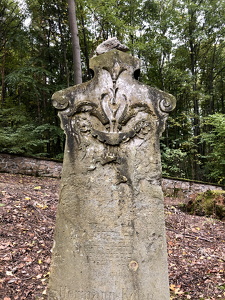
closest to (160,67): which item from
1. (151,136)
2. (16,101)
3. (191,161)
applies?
(191,161)

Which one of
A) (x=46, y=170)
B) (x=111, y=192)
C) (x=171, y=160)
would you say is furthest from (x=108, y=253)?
(x=171, y=160)

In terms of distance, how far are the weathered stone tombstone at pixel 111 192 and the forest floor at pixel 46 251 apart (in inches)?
51.8

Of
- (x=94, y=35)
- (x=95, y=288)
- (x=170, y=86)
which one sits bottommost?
(x=95, y=288)

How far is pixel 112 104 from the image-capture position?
2.71 metres

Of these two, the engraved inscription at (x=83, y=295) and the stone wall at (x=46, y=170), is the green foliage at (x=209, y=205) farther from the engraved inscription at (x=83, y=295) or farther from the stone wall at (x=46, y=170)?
the engraved inscription at (x=83, y=295)

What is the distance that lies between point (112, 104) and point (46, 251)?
3006 mm

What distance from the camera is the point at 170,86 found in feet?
66.0

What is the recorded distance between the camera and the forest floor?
3602mm

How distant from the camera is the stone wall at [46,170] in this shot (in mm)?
11234

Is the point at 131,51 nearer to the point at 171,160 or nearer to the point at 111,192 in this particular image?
the point at 171,160

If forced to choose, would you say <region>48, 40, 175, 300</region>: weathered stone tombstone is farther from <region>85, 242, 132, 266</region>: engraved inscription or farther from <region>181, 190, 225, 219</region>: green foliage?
<region>181, 190, 225, 219</region>: green foliage

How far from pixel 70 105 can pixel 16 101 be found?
1644 centimetres

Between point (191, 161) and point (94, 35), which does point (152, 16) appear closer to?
point (94, 35)

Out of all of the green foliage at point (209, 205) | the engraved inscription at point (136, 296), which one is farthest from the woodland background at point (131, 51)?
the engraved inscription at point (136, 296)
